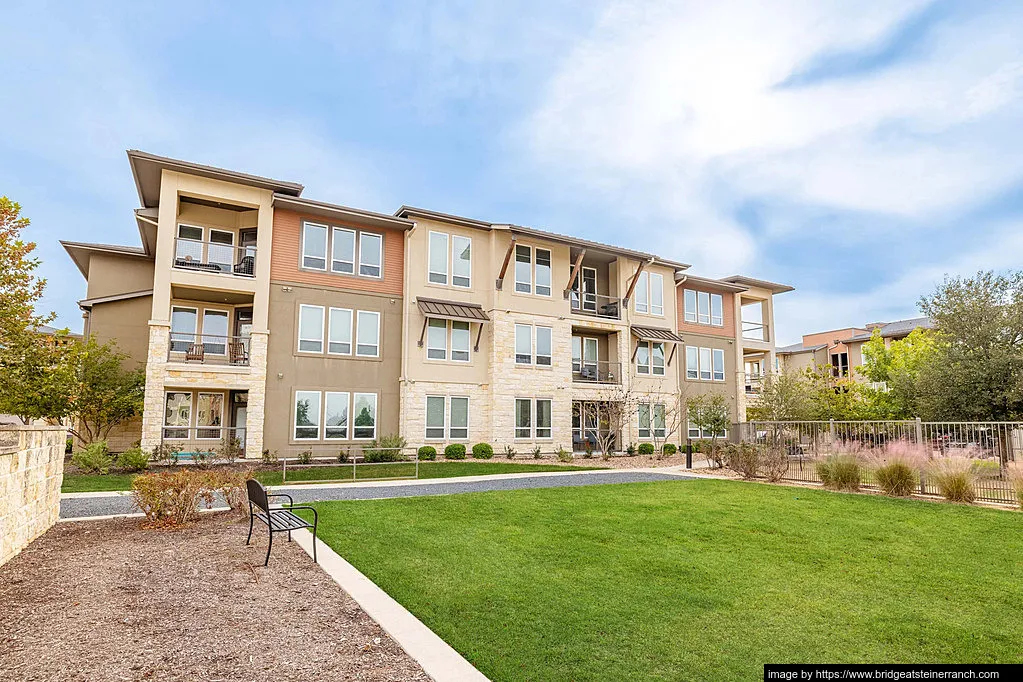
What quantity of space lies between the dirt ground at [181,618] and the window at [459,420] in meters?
16.0

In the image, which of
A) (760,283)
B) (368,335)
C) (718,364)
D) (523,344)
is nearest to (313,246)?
(368,335)

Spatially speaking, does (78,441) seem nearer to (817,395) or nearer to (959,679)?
(959,679)

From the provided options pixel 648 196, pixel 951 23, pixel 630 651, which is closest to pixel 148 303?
pixel 630 651

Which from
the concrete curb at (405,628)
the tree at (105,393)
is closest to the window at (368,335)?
the tree at (105,393)

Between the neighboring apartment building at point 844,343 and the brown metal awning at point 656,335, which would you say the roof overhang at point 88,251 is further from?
the neighboring apartment building at point 844,343

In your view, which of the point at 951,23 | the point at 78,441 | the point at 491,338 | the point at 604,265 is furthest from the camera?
the point at 604,265

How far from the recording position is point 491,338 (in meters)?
25.0

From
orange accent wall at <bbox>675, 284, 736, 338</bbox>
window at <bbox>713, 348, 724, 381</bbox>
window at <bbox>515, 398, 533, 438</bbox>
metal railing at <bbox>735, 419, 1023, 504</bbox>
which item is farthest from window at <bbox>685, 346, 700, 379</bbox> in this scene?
metal railing at <bbox>735, 419, 1023, 504</bbox>

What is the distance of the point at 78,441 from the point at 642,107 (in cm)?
2509

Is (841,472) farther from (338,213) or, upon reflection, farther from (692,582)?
(338,213)

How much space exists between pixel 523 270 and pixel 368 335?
7.60 meters

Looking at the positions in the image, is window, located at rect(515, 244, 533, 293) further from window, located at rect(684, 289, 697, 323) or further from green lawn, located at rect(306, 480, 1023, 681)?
green lawn, located at rect(306, 480, 1023, 681)

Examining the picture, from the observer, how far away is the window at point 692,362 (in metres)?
31.8

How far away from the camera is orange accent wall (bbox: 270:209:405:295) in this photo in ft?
71.5
